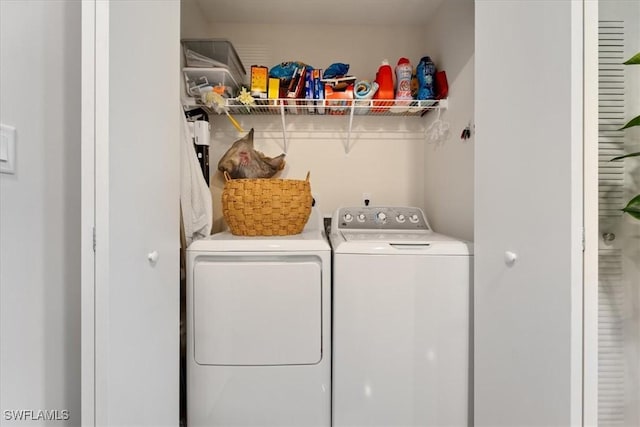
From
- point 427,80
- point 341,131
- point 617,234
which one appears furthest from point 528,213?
point 341,131

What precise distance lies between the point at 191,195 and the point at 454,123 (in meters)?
1.51

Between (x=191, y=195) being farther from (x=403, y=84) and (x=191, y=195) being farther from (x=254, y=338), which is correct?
(x=403, y=84)

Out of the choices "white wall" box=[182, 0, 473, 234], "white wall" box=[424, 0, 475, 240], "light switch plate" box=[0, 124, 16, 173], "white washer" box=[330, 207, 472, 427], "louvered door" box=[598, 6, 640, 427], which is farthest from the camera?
"white wall" box=[182, 0, 473, 234]

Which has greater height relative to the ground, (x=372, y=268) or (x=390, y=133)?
(x=390, y=133)

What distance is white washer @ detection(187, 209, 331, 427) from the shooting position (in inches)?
57.4

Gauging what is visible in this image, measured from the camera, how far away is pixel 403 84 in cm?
200

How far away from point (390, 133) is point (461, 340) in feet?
4.70

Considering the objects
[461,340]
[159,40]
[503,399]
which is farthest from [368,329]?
[159,40]

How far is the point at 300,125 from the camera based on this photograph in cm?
229

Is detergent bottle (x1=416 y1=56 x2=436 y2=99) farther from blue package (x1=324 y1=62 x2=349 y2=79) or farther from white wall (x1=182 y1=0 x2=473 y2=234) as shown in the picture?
blue package (x1=324 y1=62 x2=349 y2=79)

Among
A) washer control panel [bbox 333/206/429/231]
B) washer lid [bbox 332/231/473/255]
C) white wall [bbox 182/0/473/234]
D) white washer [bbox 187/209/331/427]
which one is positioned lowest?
white washer [bbox 187/209/331/427]

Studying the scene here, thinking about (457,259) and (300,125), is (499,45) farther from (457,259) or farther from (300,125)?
(300,125)

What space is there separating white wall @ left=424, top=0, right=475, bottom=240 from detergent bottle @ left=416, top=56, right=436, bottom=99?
87mm

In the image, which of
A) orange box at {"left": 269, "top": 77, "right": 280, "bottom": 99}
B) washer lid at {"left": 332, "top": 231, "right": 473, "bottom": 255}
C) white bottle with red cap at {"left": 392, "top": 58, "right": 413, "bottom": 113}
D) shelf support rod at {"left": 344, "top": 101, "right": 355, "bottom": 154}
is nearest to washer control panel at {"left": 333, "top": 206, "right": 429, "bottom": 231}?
shelf support rod at {"left": 344, "top": 101, "right": 355, "bottom": 154}
